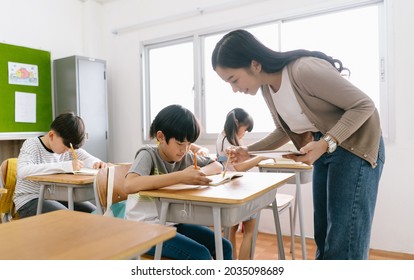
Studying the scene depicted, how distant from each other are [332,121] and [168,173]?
0.72 metres

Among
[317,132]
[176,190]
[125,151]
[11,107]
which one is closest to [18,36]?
[11,107]

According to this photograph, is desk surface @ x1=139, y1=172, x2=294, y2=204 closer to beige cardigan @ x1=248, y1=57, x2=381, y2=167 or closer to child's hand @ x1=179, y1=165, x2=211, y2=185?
child's hand @ x1=179, y1=165, x2=211, y2=185

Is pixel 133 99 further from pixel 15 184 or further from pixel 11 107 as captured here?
pixel 15 184

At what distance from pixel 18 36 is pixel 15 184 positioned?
2.20 meters

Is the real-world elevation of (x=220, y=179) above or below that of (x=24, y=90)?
below

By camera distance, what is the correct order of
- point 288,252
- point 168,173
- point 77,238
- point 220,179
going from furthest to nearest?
point 288,252 < point 220,179 < point 168,173 < point 77,238

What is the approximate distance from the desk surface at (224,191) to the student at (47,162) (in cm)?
112

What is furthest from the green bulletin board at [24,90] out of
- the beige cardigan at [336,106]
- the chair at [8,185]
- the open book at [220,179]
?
the beige cardigan at [336,106]

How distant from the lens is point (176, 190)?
1.31m

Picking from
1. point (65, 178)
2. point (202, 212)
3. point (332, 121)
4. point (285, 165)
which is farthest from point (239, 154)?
point (65, 178)

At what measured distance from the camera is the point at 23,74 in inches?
142

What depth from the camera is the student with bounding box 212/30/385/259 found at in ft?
3.34

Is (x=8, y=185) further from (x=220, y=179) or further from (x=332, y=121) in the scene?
(x=332, y=121)

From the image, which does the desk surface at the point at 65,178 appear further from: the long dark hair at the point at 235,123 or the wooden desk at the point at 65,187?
the long dark hair at the point at 235,123
